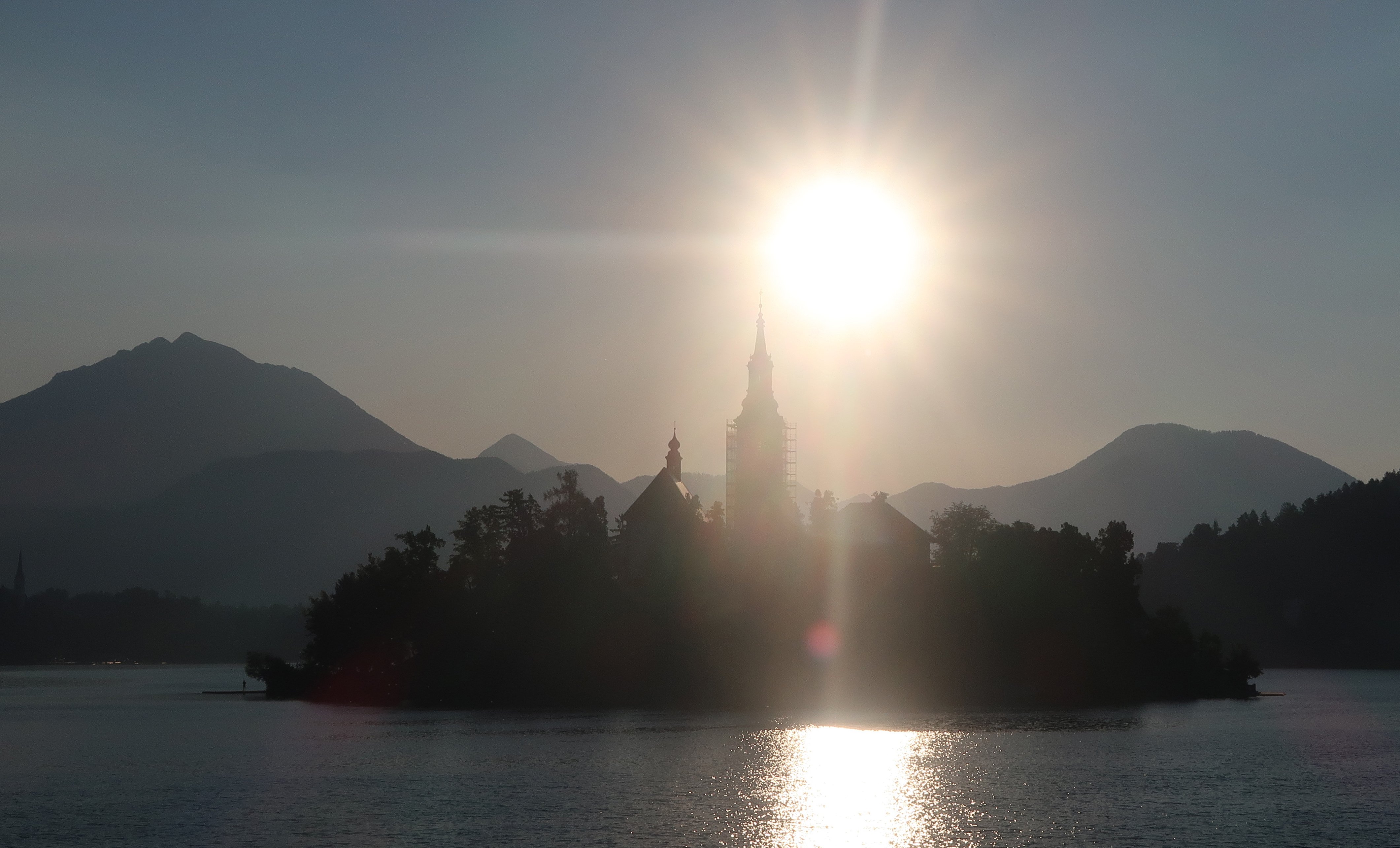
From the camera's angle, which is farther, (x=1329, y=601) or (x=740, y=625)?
(x=1329, y=601)

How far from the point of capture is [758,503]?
439 feet

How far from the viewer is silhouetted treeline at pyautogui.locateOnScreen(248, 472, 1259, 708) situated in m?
108

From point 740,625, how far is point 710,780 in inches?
2089

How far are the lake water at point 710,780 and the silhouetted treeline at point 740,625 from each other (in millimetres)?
13227

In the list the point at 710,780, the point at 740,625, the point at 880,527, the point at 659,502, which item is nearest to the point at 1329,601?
the point at 880,527

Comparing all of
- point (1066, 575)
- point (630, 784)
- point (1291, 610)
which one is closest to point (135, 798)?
point (630, 784)

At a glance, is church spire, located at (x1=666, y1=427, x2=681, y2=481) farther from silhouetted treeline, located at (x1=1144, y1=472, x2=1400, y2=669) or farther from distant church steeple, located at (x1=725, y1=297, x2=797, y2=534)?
silhouetted treeline, located at (x1=1144, y1=472, x2=1400, y2=669)

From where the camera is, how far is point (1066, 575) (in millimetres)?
111438

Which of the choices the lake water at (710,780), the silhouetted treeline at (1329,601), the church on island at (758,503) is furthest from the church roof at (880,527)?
the silhouetted treeline at (1329,601)

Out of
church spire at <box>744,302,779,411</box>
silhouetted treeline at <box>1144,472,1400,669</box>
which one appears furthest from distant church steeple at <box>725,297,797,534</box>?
silhouetted treeline at <box>1144,472,1400,669</box>

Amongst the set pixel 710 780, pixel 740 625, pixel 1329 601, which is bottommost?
pixel 710 780

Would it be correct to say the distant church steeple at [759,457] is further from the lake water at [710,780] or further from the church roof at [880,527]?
the lake water at [710,780]

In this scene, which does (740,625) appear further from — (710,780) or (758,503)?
(710,780)

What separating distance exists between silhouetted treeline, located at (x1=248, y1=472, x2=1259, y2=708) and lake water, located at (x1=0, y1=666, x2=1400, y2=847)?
13227 millimetres
